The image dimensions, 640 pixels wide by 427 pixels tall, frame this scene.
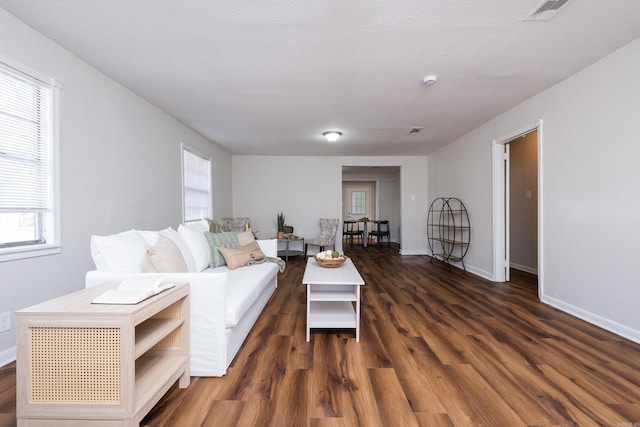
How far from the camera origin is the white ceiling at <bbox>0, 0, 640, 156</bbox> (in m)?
1.73

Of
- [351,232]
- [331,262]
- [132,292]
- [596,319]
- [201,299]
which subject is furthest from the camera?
[351,232]

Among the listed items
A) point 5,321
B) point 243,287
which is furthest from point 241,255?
point 5,321

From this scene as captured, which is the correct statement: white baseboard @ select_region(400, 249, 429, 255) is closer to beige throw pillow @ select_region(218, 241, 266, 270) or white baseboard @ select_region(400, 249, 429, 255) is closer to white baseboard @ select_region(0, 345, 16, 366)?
beige throw pillow @ select_region(218, 241, 266, 270)

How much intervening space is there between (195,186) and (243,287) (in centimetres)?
294

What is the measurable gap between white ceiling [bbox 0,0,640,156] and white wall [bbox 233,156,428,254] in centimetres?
279

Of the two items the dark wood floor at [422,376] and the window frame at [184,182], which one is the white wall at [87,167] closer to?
the window frame at [184,182]

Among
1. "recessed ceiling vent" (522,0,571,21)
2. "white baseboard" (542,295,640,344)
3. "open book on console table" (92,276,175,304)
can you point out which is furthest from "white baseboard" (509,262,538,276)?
"open book on console table" (92,276,175,304)

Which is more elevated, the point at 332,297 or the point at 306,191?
the point at 306,191

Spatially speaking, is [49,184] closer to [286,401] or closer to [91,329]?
[91,329]

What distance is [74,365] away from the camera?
1.14m

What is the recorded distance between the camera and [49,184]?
2.04 m

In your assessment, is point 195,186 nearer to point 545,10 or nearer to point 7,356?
point 7,356

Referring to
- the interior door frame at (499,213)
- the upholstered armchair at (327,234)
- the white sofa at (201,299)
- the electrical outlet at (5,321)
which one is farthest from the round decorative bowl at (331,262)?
the upholstered armchair at (327,234)

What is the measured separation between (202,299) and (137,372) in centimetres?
45
